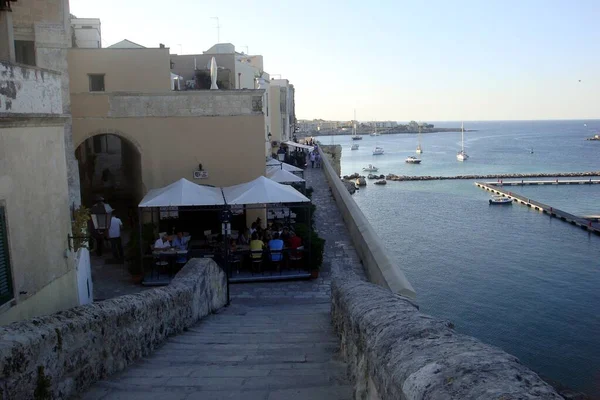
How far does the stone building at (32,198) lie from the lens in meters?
6.75

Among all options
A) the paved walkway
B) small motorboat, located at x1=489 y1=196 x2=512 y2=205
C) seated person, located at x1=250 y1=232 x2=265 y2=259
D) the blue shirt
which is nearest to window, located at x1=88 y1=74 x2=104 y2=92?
seated person, located at x1=250 y1=232 x2=265 y2=259

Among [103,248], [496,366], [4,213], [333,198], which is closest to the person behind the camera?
[496,366]

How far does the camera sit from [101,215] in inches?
391

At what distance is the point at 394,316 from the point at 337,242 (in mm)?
12907

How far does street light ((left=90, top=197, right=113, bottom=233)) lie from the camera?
9.82 metres

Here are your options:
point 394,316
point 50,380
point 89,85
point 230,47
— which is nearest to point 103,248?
point 89,85

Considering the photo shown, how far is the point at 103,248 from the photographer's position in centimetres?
1585

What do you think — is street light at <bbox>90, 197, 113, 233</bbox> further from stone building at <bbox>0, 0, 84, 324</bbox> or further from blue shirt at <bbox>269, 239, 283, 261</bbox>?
blue shirt at <bbox>269, 239, 283, 261</bbox>

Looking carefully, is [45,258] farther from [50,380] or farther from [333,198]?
[333,198]

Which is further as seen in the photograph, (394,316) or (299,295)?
(299,295)

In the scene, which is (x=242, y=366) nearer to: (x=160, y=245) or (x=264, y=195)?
(x=160, y=245)

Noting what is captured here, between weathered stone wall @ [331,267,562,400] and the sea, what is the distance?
8.33m

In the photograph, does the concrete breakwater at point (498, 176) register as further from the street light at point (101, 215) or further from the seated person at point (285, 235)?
the street light at point (101, 215)

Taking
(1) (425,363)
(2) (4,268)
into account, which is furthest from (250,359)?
(1) (425,363)
